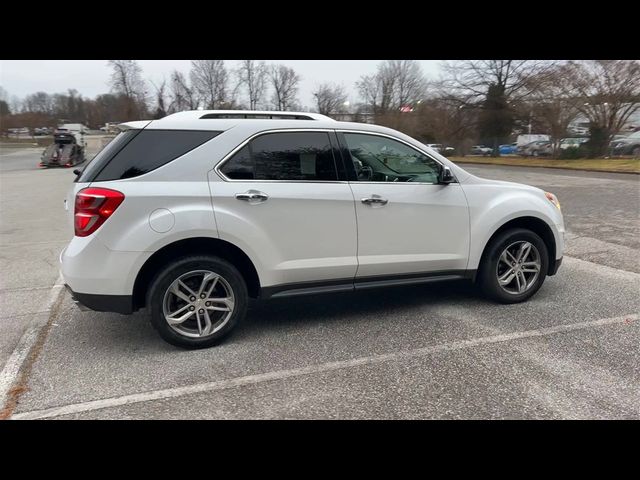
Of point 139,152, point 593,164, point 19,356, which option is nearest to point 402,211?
point 139,152

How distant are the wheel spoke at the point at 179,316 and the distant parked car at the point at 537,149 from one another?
3351 centimetres

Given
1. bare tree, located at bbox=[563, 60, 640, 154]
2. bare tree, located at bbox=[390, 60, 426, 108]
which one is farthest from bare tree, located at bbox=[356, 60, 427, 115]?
bare tree, located at bbox=[563, 60, 640, 154]

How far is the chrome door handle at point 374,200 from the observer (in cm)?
353

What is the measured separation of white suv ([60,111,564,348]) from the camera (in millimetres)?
3033

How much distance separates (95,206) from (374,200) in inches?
87.4

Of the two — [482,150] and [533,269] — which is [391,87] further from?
[533,269]

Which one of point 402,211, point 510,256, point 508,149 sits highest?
point 402,211

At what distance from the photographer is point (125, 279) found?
3.04 m

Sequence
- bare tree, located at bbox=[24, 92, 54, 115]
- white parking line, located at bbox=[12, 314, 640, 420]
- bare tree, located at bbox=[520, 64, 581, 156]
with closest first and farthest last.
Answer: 1. white parking line, located at bbox=[12, 314, 640, 420]
2. bare tree, located at bbox=[520, 64, 581, 156]
3. bare tree, located at bbox=[24, 92, 54, 115]

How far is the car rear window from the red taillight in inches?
5.4

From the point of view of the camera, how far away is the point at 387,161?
3.80 metres

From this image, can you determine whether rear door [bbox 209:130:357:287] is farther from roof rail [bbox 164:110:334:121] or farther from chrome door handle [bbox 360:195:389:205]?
roof rail [bbox 164:110:334:121]

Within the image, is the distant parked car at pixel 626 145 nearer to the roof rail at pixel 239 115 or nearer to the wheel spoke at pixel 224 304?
the roof rail at pixel 239 115
